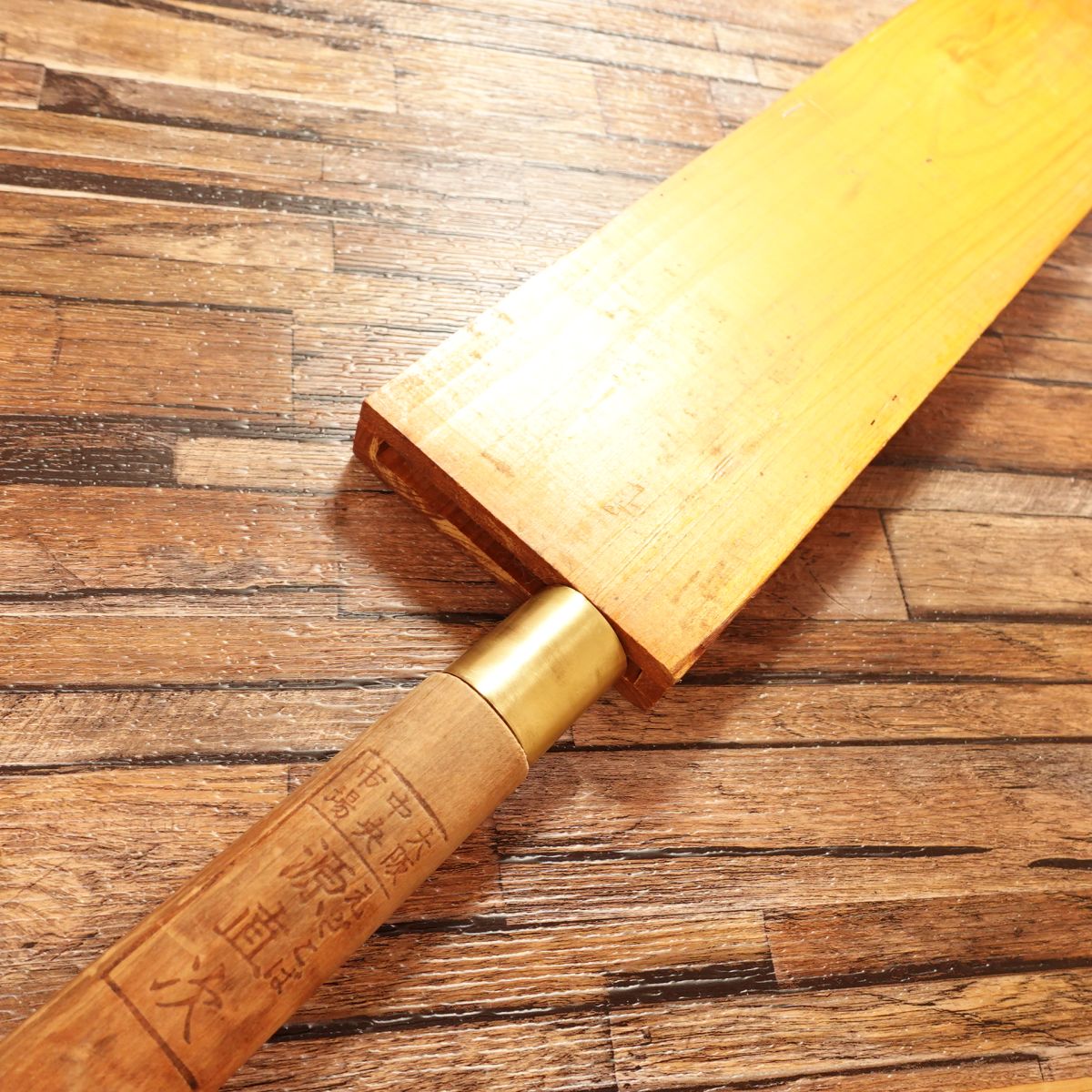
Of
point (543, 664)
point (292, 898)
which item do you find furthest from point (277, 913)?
point (543, 664)

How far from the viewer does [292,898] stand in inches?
34.0

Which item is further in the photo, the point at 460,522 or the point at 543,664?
the point at 460,522

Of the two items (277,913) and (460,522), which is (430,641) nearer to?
(460,522)

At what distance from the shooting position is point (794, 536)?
3.84 feet

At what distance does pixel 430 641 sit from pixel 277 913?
40 cm

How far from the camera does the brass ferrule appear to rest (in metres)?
1.01

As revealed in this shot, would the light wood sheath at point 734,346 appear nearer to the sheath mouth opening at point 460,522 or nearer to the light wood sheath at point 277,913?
the sheath mouth opening at point 460,522

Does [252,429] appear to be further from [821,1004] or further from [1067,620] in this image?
[1067,620]

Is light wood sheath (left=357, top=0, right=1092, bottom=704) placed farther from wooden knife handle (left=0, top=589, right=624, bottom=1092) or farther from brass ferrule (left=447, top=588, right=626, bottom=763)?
wooden knife handle (left=0, top=589, right=624, bottom=1092)

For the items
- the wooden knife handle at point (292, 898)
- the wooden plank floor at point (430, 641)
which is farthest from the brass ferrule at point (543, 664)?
the wooden plank floor at point (430, 641)

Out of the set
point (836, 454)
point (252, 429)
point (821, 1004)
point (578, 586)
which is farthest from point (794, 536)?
point (252, 429)

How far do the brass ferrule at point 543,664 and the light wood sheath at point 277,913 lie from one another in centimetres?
2

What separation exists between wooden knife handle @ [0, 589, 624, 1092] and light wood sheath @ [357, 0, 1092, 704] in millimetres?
138

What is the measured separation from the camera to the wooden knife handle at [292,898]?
2.58ft
